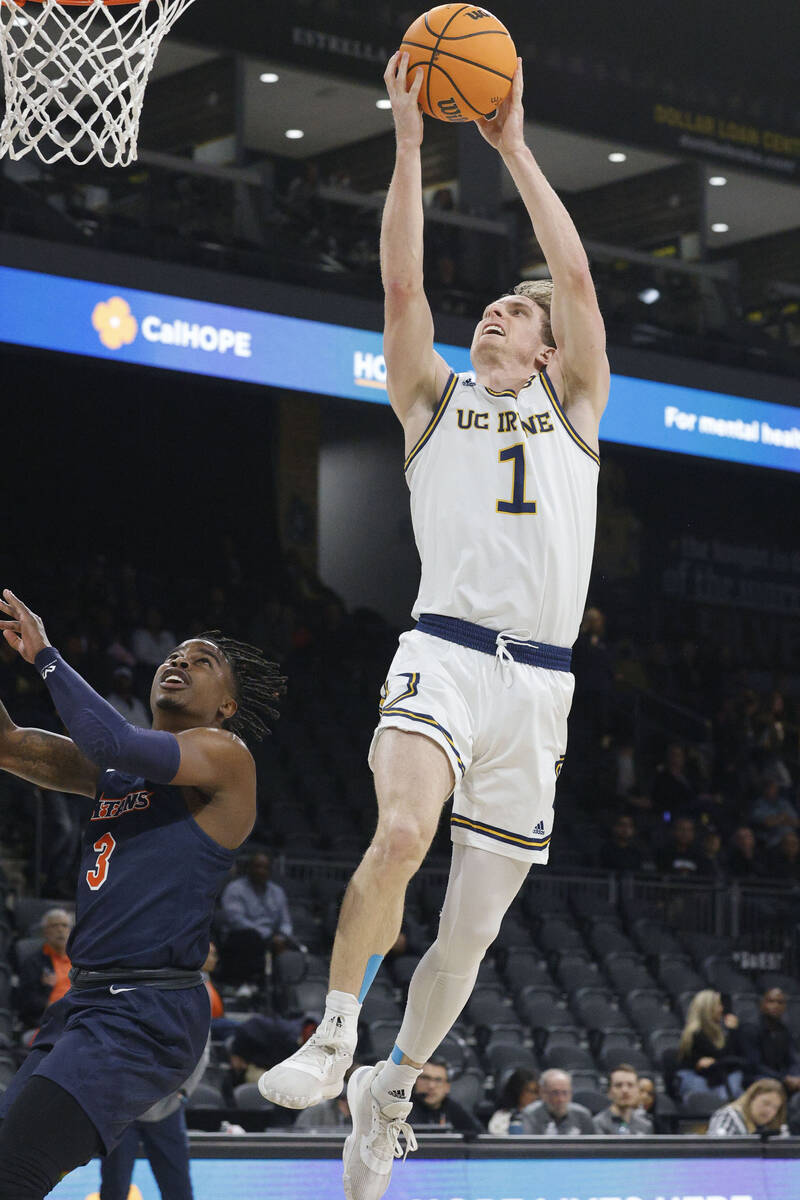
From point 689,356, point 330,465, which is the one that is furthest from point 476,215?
point 330,465

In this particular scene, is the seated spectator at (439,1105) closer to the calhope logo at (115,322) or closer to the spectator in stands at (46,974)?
the spectator in stands at (46,974)

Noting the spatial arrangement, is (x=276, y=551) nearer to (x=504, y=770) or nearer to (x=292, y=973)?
(x=292, y=973)

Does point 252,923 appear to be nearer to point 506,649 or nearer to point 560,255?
point 506,649

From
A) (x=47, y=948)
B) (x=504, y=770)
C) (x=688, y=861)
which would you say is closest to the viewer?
(x=504, y=770)

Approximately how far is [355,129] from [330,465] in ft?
14.5

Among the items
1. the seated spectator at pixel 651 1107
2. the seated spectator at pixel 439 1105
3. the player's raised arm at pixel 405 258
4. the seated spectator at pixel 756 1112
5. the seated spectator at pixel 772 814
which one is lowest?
the seated spectator at pixel 651 1107

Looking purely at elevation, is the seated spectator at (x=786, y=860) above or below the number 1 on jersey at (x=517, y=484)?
below

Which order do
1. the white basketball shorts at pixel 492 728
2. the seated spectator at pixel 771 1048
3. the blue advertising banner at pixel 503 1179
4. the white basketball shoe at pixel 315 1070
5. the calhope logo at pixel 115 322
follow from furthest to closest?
the calhope logo at pixel 115 322 < the seated spectator at pixel 771 1048 < the blue advertising banner at pixel 503 1179 < the white basketball shorts at pixel 492 728 < the white basketball shoe at pixel 315 1070

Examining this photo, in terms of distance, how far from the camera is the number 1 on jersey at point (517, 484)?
471 centimetres

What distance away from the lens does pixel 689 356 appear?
1678 centimetres

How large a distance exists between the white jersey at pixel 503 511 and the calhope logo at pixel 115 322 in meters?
8.84

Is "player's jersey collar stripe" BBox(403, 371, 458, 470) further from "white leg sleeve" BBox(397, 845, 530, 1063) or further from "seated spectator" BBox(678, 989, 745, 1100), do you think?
"seated spectator" BBox(678, 989, 745, 1100)

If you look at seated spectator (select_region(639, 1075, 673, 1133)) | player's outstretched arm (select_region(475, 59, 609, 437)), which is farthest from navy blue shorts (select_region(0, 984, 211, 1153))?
seated spectator (select_region(639, 1075, 673, 1133))

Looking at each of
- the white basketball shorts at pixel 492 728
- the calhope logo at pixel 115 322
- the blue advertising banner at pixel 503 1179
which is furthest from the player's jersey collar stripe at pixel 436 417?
the calhope logo at pixel 115 322
